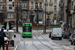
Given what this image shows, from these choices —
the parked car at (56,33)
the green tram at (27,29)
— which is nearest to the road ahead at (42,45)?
the parked car at (56,33)

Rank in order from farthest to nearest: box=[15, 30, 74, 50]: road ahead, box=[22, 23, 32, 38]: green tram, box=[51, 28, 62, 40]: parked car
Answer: box=[22, 23, 32, 38]: green tram → box=[51, 28, 62, 40]: parked car → box=[15, 30, 74, 50]: road ahead

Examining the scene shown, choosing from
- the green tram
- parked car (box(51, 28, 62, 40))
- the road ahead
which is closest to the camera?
the road ahead

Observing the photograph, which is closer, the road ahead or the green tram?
the road ahead

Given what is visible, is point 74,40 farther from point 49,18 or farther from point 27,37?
point 49,18

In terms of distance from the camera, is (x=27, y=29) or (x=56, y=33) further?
(x=27, y=29)

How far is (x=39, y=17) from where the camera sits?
101 metres

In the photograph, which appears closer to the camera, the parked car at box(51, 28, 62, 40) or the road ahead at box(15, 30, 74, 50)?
the road ahead at box(15, 30, 74, 50)

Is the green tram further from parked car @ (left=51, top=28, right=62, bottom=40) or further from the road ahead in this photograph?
the road ahead

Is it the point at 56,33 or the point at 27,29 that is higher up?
the point at 27,29

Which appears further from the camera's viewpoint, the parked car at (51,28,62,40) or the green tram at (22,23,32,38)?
the green tram at (22,23,32,38)

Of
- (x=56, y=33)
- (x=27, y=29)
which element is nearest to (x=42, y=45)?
(x=56, y=33)

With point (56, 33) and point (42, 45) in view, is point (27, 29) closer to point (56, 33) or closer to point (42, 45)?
point (56, 33)

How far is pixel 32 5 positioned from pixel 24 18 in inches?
251

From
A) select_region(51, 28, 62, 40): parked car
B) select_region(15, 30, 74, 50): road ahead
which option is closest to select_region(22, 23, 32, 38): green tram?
select_region(51, 28, 62, 40): parked car
